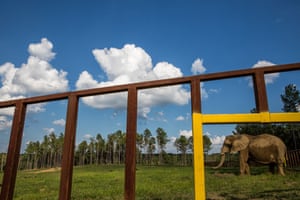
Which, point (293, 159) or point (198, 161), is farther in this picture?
point (293, 159)

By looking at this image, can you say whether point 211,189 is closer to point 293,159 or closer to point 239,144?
point 239,144

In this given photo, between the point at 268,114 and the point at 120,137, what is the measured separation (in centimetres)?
3596

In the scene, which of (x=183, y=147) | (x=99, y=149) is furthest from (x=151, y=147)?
(x=183, y=147)

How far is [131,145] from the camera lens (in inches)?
87.0

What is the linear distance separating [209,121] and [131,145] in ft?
2.76

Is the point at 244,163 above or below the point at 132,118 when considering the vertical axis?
below

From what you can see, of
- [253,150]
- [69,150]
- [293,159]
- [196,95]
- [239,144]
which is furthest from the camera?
[253,150]

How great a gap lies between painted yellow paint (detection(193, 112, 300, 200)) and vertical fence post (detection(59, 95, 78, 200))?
1436 millimetres

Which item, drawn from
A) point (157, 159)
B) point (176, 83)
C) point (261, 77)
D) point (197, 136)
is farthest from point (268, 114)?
point (157, 159)

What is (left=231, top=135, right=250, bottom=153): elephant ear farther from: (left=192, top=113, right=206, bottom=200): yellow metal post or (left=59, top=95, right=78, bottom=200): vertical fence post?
(left=59, top=95, right=78, bottom=200): vertical fence post

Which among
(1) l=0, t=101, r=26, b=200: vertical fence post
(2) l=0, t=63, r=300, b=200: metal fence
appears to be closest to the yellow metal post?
(2) l=0, t=63, r=300, b=200: metal fence

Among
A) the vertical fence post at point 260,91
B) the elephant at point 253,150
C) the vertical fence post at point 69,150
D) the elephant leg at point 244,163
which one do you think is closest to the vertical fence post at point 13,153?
the vertical fence post at point 69,150

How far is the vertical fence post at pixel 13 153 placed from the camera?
263 cm

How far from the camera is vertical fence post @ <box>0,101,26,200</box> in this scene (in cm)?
263
